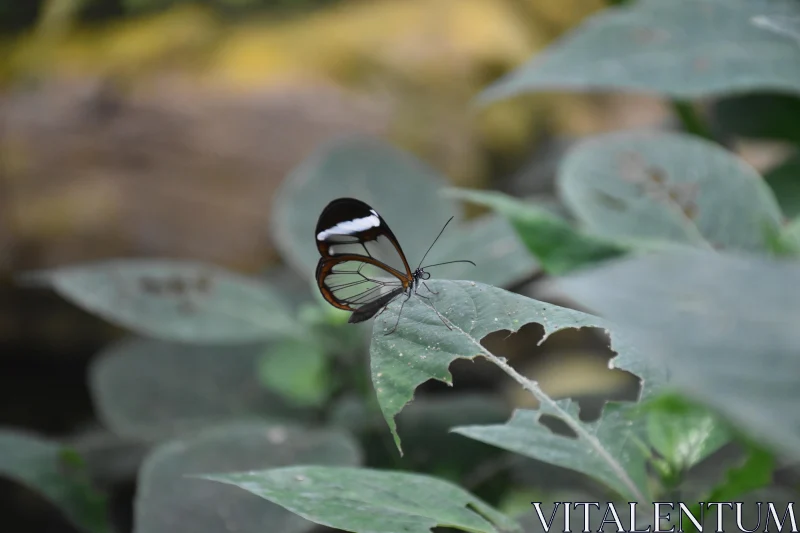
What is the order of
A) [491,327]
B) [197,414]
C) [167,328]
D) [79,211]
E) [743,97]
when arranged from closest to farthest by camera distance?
[491,327]
[167,328]
[197,414]
[743,97]
[79,211]

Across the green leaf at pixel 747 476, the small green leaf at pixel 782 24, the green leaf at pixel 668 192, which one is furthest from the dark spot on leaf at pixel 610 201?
the green leaf at pixel 747 476

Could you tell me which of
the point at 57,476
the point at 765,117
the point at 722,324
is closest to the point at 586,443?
the point at 722,324

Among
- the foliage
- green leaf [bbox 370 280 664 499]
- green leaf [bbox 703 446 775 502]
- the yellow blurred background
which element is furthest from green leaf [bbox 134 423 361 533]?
the yellow blurred background

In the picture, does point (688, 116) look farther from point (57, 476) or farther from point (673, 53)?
point (57, 476)

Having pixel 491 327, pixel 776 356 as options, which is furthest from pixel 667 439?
pixel 776 356

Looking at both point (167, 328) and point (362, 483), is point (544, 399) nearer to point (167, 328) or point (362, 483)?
point (362, 483)

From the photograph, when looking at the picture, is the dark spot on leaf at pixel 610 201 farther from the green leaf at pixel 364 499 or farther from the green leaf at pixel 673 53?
the green leaf at pixel 364 499

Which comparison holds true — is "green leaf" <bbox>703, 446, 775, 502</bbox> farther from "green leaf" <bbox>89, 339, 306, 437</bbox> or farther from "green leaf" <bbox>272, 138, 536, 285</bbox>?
"green leaf" <bbox>89, 339, 306, 437</bbox>

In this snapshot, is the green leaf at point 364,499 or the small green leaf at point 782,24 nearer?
the green leaf at point 364,499
